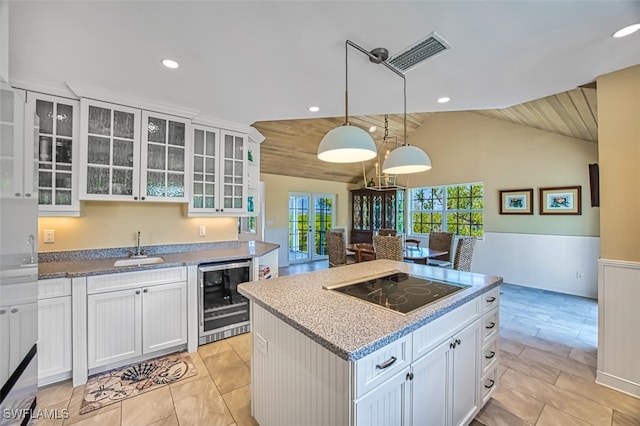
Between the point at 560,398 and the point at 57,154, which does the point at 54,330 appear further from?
the point at 560,398

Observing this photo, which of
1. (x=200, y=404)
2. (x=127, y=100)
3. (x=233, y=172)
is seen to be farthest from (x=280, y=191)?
(x=200, y=404)

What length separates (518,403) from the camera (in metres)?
1.98

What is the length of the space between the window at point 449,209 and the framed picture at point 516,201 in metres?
0.41

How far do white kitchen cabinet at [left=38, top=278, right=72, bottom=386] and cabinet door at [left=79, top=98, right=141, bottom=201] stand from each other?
0.83 meters

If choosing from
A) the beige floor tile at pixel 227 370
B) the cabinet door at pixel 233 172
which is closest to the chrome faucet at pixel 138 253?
the cabinet door at pixel 233 172

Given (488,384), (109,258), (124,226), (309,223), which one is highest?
(124,226)

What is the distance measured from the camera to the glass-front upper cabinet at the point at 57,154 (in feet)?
7.42

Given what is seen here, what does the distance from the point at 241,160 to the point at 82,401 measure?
2655mm

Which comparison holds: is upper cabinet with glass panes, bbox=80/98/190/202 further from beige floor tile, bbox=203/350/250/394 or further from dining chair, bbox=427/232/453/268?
dining chair, bbox=427/232/453/268

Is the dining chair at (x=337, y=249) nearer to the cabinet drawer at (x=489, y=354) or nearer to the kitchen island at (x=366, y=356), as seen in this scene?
the kitchen island at (x=366, y=356)

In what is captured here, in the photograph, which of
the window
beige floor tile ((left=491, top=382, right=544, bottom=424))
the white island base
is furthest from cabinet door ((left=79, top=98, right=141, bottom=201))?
the window

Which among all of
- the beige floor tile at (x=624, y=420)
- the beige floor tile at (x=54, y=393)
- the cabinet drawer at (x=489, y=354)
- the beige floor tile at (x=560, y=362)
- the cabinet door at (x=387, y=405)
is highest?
the cabinet door at (x=387, y=405)

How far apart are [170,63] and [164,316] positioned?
2.18 metres

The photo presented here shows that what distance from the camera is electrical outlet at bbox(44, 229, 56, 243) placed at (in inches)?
96.1
